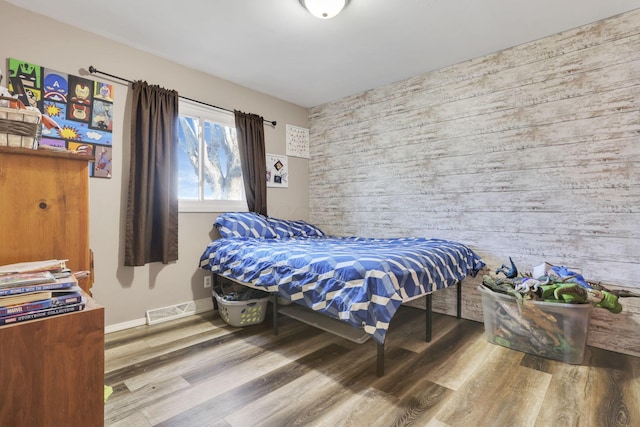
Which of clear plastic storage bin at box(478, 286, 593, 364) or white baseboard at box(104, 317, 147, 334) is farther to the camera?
white baseboard at box(104, 317, 147, 334)

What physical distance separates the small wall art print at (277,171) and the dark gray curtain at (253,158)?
0.48 ft

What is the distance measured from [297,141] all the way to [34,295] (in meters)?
3.43

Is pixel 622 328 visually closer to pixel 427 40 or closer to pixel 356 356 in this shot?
pixel 356 356

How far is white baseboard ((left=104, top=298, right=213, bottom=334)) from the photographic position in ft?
8.00

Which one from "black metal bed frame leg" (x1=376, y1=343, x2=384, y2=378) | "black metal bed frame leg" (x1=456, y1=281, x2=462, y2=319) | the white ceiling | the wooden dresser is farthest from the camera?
"black metal bed frame leg" (x1=456, y1=281, x2=462, y2=319)

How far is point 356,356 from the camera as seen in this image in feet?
6.72

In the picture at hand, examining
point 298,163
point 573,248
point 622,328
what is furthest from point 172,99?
point 622,328

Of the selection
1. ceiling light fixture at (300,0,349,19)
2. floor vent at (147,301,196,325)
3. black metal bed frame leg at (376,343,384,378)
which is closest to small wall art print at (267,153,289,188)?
floor vent at (147,301,196,325)

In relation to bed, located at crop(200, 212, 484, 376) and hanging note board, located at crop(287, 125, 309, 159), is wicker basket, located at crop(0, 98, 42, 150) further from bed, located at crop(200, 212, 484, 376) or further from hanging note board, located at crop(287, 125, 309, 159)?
hanging note board, located at crop(287, 125, 309, 159)

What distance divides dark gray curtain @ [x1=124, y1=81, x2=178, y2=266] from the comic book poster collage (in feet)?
0.63

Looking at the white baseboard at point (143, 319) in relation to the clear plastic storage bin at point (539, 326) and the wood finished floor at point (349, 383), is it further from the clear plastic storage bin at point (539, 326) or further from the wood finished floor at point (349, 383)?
the clear plastic storage bin at point (539, 326)

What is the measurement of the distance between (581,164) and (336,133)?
243 cm

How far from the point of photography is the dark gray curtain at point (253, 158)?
10.8 ft

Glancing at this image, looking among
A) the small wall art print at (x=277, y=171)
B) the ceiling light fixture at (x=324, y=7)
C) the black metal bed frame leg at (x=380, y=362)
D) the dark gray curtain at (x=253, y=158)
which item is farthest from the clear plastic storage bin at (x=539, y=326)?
the small wall art print at (x=277, y=171)
